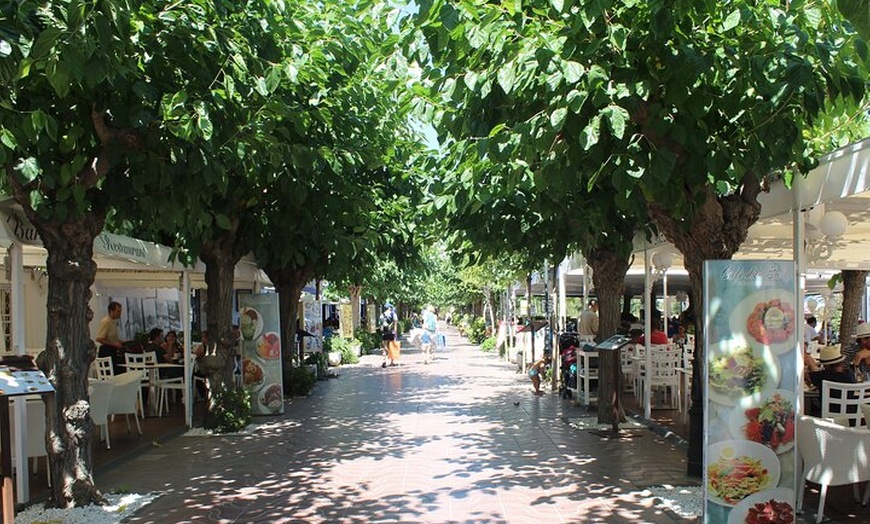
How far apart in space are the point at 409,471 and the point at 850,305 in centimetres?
935

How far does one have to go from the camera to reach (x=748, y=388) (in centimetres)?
551

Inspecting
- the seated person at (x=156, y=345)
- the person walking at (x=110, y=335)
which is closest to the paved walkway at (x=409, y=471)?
the seated person at (x=156, y=345)

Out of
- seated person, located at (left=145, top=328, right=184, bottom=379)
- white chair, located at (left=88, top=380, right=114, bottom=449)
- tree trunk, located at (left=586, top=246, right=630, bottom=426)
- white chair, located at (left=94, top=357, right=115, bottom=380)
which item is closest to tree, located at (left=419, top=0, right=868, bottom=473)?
tree trunk, located at (left=586, top=246, right=630, bottom=426)


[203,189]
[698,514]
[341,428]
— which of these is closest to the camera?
[698,514]

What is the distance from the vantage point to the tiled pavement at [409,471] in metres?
6.77

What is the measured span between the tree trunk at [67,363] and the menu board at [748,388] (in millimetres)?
5198

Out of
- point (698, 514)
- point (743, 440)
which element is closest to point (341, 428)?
point (698, 514)

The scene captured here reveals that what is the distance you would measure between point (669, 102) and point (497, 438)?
20.4 feet

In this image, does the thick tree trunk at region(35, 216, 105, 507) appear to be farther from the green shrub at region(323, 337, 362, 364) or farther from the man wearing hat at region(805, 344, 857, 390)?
the green shrub at region(323, 337, 362, 364)

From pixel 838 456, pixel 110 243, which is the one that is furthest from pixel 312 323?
pixel 838 456

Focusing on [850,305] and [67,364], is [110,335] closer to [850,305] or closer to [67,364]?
[67,364]

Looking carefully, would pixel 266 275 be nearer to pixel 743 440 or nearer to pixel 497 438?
pixel 497 438

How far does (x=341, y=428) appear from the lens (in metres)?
11.6

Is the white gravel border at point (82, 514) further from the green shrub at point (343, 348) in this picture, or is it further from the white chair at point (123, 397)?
A: the green shrub at point (343, 348)
